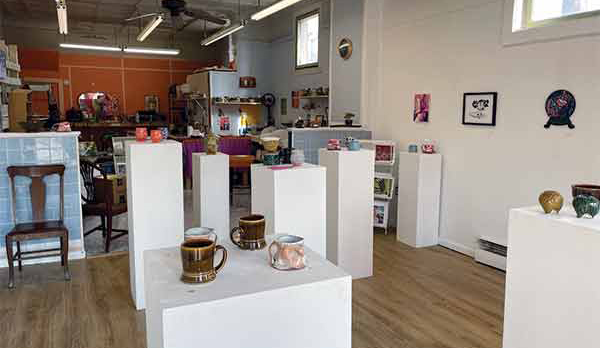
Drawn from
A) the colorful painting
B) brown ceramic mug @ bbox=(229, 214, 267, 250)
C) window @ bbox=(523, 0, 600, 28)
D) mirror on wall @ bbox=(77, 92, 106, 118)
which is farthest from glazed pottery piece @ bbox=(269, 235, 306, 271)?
mirror on wall @ bbox=(77, 92, 106, 118)

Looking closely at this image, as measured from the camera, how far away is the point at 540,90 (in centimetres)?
429

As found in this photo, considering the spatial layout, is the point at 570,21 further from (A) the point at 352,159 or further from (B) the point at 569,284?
(B) the point at 569,284

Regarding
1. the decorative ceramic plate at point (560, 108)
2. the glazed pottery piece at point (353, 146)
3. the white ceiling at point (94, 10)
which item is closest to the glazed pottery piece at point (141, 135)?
the glazed pottery piece at point (353, 146)

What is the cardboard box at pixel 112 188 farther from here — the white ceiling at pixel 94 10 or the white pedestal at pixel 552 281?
the white ceiling at pixel 94 10

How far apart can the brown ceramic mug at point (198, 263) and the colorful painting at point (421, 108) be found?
15.0 feet

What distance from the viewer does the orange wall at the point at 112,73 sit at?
12.7 meters

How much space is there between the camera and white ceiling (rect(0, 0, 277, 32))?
391 inches

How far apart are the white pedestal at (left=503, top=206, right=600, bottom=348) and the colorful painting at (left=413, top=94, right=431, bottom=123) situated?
11.1 feet

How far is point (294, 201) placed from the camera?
3.53 metres

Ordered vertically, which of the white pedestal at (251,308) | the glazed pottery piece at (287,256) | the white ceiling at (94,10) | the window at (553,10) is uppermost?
the white ceiling at (94,10)

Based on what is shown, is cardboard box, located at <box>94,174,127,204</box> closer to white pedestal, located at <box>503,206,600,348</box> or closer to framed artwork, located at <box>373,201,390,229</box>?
framed artwork, located at <box>373,201,390,229</box>

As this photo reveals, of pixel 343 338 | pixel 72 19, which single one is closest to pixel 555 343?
pixel 343 338

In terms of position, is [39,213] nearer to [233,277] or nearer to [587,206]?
[233,277]

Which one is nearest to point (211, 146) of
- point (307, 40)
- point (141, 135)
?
point (141, 135)
